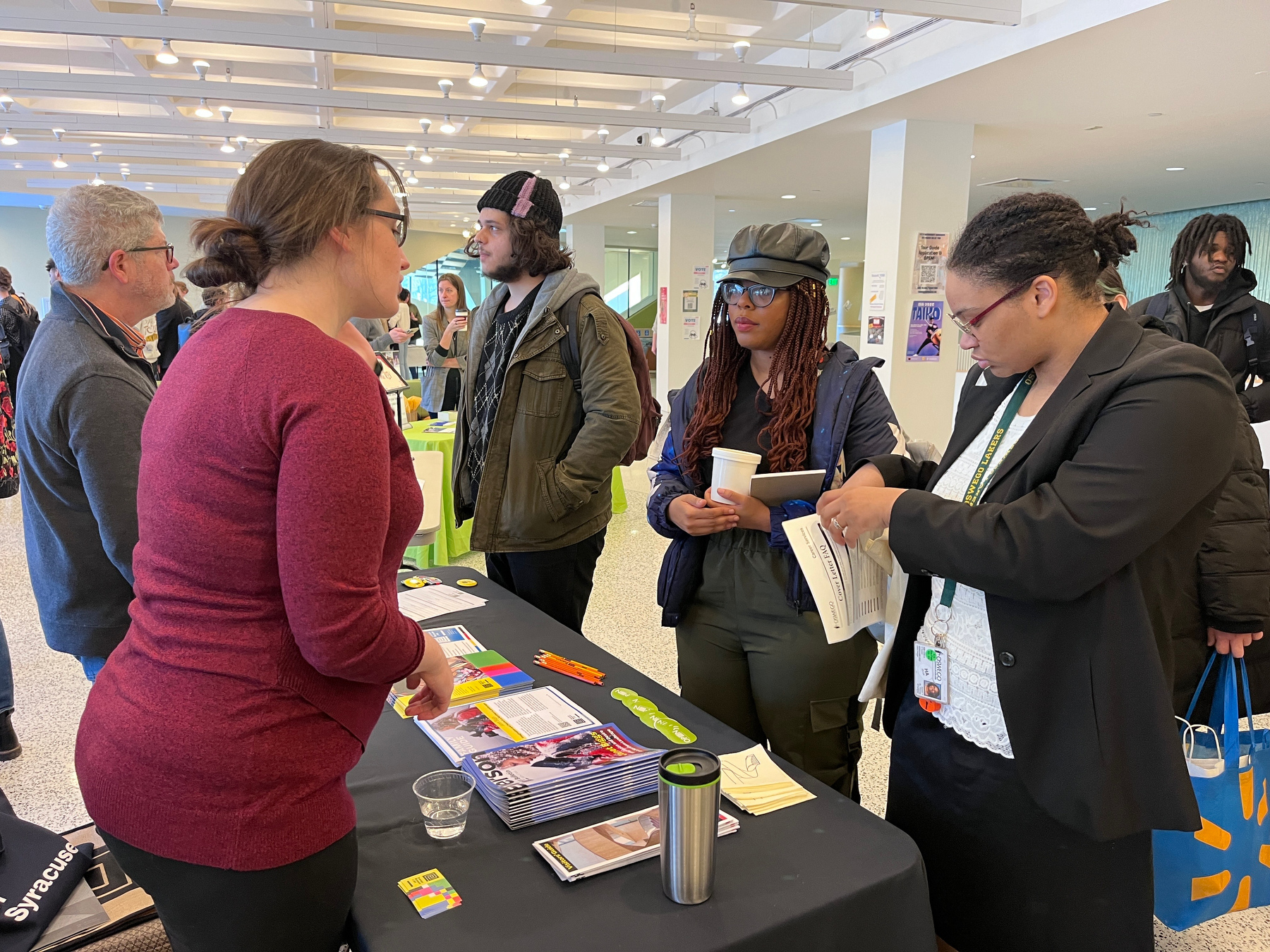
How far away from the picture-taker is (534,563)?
225 cm

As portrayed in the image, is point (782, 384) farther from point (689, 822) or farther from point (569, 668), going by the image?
point (689, 822)

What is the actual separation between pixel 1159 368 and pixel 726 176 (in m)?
8.84

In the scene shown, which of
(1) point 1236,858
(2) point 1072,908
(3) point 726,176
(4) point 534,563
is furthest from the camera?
(3) point 726,176

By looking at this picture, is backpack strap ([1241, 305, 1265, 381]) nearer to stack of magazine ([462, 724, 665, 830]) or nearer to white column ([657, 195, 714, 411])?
stack of magazine ([462, 724, 665, 830])

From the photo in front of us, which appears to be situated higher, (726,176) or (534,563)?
(726,176)

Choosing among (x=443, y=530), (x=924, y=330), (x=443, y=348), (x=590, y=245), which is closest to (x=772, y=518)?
(x=443, y=530)

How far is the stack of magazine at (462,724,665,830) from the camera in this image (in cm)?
111

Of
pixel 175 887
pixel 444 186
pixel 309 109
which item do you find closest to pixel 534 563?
pixel 175 887

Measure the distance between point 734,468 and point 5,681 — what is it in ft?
8.64

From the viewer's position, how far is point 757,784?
1192 millimetres

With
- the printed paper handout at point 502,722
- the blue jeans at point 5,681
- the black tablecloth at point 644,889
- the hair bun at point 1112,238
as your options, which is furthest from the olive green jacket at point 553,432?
the blue jeans at point 5,681

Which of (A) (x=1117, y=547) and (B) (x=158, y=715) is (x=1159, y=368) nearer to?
(A) (x=1117, y=547)

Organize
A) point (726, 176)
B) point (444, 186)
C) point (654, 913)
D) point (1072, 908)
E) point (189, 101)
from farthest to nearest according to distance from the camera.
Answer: point (444, 186)
point (726, 176)
point (189, 101)
point (1072, 908)
point (654, 913)

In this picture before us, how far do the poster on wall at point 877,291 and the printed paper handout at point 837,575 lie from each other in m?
5.55
